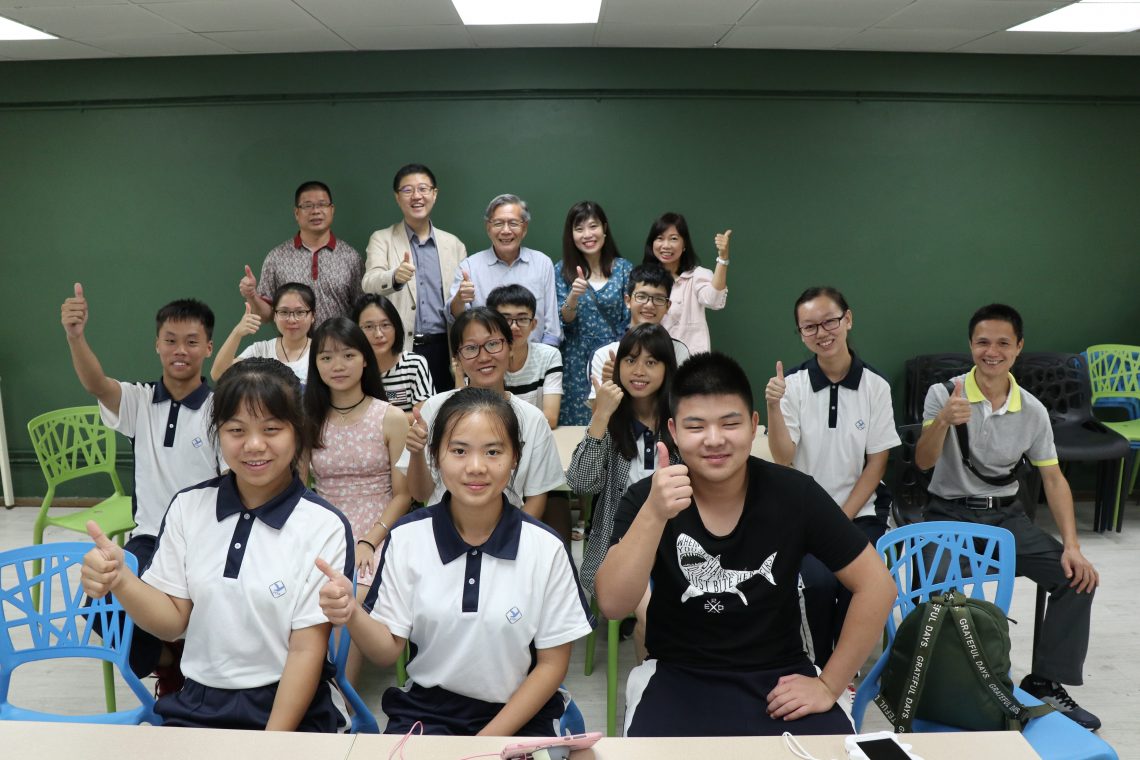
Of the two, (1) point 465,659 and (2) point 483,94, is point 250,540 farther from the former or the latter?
(2) point 483,94

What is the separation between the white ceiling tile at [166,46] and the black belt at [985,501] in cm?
422

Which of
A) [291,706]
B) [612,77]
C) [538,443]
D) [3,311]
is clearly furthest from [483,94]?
[291,706]

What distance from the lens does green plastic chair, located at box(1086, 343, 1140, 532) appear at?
16.1 ft

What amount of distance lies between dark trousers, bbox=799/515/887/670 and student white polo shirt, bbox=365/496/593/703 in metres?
1.15

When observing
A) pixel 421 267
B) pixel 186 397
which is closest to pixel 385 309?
pixel 186 397

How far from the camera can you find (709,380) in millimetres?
1892

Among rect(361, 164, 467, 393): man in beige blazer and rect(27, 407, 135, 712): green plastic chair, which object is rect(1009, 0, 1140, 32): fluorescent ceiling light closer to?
rect(361, 164, 467, 393): man in beige blazer

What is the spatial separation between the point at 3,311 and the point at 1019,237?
20.5 feet

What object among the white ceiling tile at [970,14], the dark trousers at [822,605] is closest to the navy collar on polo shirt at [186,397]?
the dark trousers at [822,605]

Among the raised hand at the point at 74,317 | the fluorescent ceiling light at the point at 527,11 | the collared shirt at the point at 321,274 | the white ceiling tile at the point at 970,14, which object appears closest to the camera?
the raised hand at the point at 74,317

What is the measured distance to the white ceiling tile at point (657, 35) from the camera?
14.1 ft

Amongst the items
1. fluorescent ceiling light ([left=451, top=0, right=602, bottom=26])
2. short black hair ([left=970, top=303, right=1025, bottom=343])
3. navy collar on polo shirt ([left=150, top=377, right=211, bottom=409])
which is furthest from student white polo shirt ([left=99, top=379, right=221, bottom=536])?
short black hair ([left=970, top=303, right=1025, bottom=343])

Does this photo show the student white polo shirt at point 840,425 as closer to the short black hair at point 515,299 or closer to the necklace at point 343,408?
the short black hair at point 515,299

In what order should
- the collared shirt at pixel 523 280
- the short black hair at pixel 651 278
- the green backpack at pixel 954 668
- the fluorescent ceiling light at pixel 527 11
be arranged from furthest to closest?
the collared shirt at pixel 523 280
the fluorescent ceiling light at pixel 527 11
the short black hair at pixel 651 278
the green backpack at pixel 954 668
